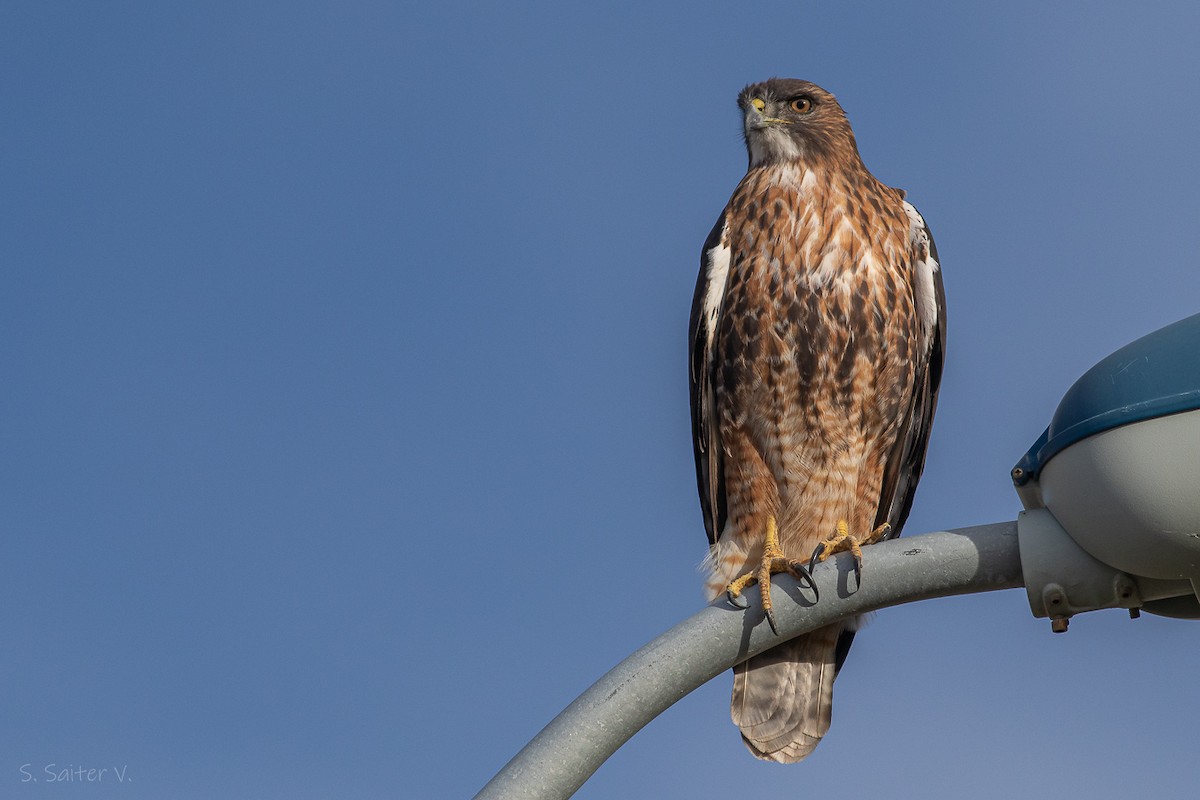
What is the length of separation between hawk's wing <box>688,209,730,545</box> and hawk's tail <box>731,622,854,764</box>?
69 cm

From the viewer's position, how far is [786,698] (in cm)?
536

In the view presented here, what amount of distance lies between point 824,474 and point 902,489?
545mm

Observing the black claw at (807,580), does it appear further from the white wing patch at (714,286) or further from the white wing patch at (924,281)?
the white wing patch at (924,281)

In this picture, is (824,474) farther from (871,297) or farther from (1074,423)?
(1074,423)

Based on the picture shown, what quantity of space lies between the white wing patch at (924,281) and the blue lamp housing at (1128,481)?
9.01ft

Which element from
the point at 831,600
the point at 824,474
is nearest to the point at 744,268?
the point at 824,474

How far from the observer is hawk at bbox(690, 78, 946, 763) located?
562 cm

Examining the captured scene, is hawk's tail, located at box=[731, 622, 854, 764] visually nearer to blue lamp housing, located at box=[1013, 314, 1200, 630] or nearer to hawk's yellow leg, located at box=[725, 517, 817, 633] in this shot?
hawk's yellow leg, located at box=[725, 517, 817, 633]

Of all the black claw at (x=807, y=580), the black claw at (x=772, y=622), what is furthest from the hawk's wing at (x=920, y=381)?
the black claw at (x=772, y=622)

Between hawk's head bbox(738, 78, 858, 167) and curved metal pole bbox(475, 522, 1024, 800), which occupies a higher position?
hawk's head bbox(738, 78, 858, 167)

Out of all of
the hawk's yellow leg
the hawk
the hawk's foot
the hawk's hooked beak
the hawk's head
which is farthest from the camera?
the hawk's hooked beak

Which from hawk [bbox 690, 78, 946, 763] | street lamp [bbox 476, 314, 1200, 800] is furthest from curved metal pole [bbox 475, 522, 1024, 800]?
hawk [bbox 690, 78, 946, 763]

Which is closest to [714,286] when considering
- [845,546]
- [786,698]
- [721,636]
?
[845,546]

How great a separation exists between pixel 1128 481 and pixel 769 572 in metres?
1.73
